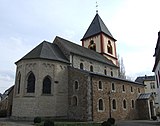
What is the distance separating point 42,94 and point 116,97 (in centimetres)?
1236

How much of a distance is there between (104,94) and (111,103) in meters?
2.26

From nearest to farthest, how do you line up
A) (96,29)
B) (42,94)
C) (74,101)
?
(42,94), (74,101), (96,29)

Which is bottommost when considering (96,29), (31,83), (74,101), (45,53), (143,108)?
(143,108)

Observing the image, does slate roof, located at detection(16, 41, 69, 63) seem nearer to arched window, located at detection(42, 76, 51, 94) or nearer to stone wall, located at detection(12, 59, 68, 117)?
stone wall, located at detection(12, 59, 68, 117)

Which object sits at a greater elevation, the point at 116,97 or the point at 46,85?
the point at 46,85

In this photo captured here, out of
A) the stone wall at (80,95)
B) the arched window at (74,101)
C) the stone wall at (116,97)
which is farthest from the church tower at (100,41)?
the arched window at (74,101)

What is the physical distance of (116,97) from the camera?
2941 centimetres

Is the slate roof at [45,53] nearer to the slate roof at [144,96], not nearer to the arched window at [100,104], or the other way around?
the arched window at [100,104]

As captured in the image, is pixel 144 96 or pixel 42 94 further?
pixel 144 96

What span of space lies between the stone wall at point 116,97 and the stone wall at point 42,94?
4.57 metres

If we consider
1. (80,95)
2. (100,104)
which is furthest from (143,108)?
(80,95)

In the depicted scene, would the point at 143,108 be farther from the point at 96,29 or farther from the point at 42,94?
the point at 96,29

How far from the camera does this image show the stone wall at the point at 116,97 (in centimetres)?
2548

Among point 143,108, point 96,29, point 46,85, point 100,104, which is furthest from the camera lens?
point 96,29
